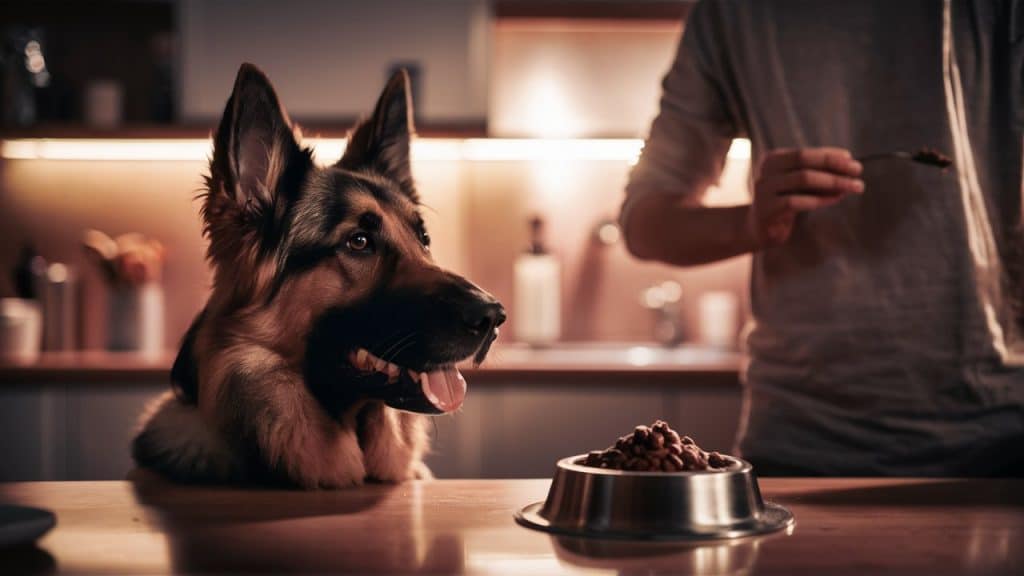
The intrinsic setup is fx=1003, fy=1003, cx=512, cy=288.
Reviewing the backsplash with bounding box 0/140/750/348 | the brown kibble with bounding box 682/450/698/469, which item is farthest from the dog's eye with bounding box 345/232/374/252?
the backsplash with bounding box 0/140/750/348

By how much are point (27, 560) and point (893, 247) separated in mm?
1084

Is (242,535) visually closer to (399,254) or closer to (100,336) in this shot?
(399,254)

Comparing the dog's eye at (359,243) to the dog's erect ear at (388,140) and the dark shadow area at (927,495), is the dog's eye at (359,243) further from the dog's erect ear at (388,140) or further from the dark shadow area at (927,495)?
the dark shadow area at (927,495)

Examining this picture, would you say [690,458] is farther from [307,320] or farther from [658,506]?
[307,320]

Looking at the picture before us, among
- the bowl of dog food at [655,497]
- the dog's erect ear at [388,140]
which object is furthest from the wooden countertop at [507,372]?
the bowl of dog food at [655,497]

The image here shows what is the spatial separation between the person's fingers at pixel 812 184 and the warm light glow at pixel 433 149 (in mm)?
1750

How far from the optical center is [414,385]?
931mm

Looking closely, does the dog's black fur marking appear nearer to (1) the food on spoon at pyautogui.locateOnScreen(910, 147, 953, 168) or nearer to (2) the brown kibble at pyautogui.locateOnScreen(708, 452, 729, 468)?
(2) the brown kibble at pyautogui.locateOnScreen(708, 452, 729, 468)

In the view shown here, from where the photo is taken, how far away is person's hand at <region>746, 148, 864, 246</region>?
1.18 metres

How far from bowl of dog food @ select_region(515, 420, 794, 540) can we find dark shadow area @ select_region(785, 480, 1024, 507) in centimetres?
14

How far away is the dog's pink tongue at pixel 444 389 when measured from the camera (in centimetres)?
93

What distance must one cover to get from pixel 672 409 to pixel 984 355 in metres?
1.31

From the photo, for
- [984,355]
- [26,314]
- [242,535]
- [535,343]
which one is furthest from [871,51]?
[26,314]

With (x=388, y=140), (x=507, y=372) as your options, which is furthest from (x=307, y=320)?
(x=507, y=372)
